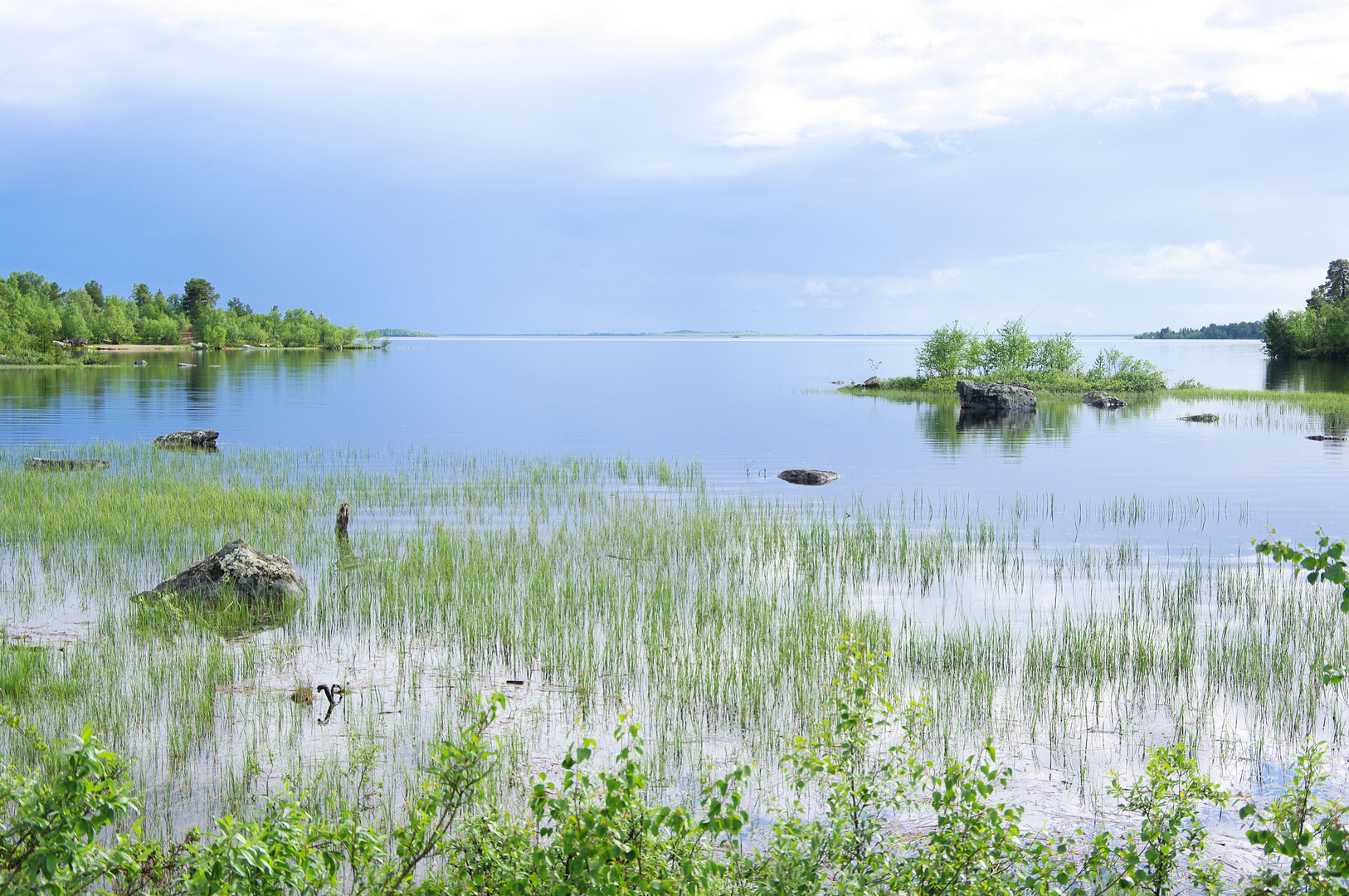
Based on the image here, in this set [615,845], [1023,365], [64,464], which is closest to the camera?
[615,845]

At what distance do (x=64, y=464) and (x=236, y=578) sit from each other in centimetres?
1610

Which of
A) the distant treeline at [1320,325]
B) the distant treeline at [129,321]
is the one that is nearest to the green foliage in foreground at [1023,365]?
the distant treeline at [1320,325]

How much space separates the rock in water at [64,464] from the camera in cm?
2386

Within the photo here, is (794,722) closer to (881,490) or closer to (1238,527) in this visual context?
(1238,527)

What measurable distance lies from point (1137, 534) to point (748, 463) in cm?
1403

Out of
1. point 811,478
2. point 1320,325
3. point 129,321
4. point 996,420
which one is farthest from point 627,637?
point 129,321

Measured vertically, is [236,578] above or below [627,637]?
above

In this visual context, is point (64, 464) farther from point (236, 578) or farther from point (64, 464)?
point (236, 578)

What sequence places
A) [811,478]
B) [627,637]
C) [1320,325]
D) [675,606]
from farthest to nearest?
1. [1320,325]
2. [811,478]
3. [675,606]
4. [627,637]

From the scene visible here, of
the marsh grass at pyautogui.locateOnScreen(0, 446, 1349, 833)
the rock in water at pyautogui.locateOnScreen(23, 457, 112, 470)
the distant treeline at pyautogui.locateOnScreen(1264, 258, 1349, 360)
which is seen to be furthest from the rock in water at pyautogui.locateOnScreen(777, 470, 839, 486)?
the distant treeline at pyautogui.locateOnScreen(1264, 258, 1349, 360)

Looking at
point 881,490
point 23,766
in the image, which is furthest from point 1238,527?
point 23,766

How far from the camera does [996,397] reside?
51.5m

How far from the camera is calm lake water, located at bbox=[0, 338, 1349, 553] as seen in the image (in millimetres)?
25594

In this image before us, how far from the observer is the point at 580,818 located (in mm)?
4152
